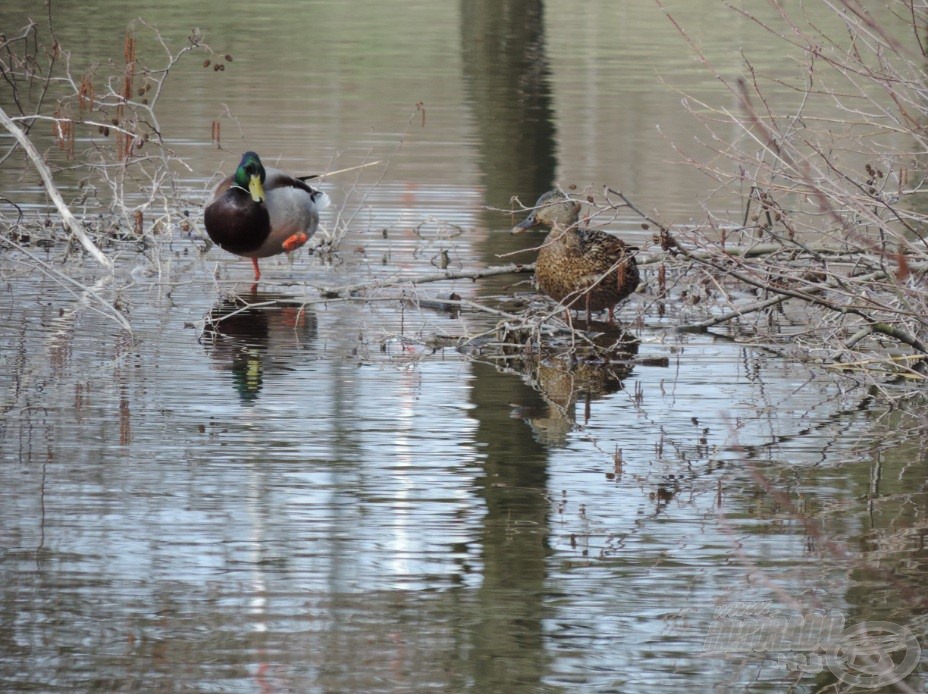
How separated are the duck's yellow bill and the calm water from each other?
54cm

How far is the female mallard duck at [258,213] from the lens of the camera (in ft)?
34.8

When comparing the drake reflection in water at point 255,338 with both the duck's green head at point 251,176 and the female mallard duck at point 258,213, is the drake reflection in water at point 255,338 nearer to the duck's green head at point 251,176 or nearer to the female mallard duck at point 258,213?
the female mallard duck at point 258,213

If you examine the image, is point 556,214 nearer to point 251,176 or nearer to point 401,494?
point 251,176

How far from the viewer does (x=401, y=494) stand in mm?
6113

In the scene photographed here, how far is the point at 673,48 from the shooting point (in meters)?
30.8

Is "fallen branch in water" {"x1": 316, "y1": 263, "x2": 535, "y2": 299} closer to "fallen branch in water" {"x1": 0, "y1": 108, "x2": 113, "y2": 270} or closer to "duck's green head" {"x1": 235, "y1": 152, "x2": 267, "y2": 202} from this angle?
"duck's green head" {"x1": 235, "y1": 152, "x2": 267, "y2": 202}

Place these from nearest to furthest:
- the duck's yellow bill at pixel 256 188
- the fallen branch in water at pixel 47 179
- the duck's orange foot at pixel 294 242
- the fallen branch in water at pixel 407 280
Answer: the fallen branch in water at pixel 47 179
the fallen branch in water at pixel 407 280
the duck's yellow bill at pixel 256 188
the duck's orange foot at pixel 294 242

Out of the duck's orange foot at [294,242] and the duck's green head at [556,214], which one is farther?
the duck's orange foot at [294,242]

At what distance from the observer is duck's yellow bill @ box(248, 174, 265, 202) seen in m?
10.8

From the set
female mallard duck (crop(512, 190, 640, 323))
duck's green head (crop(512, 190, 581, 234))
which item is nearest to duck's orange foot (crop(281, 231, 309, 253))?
duck's green head (crop(512, 190, 581, 234))

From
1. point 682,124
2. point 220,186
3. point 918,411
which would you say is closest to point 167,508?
point 918,411

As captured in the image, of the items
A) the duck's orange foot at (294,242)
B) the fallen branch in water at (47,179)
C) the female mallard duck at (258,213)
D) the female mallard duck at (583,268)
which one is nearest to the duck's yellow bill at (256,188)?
the female mallard duck at (258,213)

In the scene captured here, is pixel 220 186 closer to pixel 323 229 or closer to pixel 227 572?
pixel 323 229

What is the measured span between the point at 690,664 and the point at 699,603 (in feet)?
1.62
